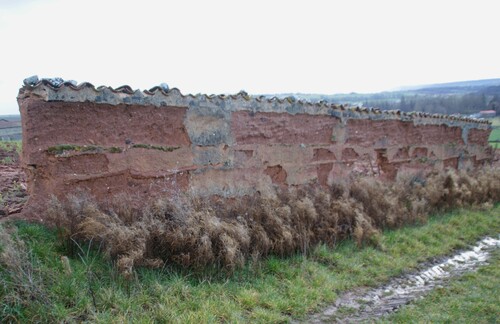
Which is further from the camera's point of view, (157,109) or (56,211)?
(157,109)

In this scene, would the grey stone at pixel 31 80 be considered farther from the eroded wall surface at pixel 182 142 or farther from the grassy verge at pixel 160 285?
the grassy verge at pixel 160 285

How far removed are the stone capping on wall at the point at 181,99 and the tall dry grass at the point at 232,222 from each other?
3.85 feet

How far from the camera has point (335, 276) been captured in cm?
517

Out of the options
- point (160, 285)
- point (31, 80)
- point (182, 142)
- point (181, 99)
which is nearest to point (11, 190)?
point (31, 80)

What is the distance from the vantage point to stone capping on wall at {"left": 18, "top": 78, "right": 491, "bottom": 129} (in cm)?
434

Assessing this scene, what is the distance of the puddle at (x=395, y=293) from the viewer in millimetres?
4336

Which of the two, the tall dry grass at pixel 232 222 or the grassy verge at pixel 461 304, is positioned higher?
the tall dry grass at pixel 232 222

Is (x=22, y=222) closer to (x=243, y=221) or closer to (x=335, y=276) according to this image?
(x=243, y=221)

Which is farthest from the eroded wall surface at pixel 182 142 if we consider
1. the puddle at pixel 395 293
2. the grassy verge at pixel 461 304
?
the grassy verge at pixel 461 304

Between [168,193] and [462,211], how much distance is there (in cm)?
660

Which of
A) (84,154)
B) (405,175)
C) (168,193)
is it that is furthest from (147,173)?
(405,175)

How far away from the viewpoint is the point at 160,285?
397 centimetres

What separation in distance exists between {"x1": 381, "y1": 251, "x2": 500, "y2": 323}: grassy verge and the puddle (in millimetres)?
155

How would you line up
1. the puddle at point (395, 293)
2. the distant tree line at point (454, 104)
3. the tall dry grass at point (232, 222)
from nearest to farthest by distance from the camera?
1. the tall dry grass at point (232, 222)
2. the puddle at point (395, 293)
3. the distant tree line at point (454, 104)
